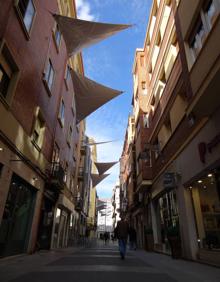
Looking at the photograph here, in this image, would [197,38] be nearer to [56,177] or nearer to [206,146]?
[206,146]

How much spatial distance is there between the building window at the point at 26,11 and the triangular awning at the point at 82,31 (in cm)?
119

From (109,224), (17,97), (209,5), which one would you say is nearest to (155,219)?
(17,97)

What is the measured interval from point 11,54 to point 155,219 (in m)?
14.5

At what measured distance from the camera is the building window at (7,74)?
8812 millimetres

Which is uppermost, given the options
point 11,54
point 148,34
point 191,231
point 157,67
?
point 148,34

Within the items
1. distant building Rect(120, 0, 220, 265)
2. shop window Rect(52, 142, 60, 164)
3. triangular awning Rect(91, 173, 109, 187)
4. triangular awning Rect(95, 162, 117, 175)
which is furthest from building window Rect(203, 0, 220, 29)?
triangular awning Rect(91, 173, 109, 187)

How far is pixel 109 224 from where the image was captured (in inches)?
4729

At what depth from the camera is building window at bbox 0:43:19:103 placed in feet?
28.9

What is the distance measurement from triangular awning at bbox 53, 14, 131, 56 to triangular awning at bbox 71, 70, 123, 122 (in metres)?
3.23

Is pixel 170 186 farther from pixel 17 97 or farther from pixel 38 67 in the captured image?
pixel 38 67

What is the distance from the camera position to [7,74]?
927 cm

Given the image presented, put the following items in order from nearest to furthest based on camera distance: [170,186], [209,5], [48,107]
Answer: [209,5]
[170,186]
[48,107]

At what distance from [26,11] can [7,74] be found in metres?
3.67

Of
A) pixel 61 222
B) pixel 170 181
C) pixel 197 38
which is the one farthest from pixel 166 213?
pixel 61 222
